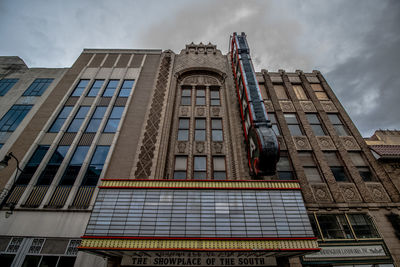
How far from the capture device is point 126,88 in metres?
18.2

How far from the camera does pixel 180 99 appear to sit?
58.1 feet

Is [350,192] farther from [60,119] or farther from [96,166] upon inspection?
[60,119]

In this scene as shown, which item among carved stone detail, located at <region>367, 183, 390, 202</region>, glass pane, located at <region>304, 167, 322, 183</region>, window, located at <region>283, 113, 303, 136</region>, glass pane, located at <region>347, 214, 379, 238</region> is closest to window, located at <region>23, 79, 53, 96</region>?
window, located at <region>283, 113, 303, 136</region>

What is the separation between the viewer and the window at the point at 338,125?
1554 centimetres

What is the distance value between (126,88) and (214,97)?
9.67 meters

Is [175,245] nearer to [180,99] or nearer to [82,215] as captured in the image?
[82,215]

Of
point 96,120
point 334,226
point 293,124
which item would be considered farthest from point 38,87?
point 334,226

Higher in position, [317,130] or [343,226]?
[317,130]

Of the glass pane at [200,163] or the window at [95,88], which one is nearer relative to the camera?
the glass pane at [200,163]

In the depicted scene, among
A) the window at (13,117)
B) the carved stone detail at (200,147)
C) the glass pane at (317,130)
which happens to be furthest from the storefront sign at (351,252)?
the window at (13,117)

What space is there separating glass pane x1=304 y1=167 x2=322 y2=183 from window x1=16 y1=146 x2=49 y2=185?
21.1 m

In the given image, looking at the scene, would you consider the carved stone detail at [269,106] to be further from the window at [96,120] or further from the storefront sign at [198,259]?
the window at [96,120]

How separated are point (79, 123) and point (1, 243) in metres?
9.42

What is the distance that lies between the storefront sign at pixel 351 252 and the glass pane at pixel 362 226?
0.66 m
